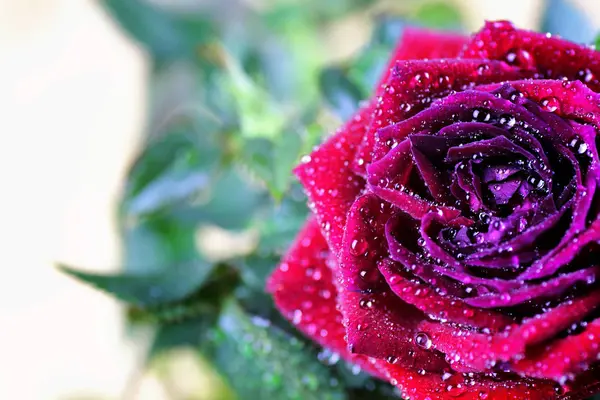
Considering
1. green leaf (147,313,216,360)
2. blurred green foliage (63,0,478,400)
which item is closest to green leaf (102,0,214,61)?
blurred green foliage (63,0,478,400)

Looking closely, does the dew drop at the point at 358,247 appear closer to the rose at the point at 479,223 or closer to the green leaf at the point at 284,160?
the rose at the point at 479,223

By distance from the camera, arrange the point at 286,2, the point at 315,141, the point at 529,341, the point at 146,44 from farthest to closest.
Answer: the point at 286,2 → the point at 146,44 → the point at 315,141 → the point at 529,341

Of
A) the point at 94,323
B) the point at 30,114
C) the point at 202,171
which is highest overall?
the point at 202,171

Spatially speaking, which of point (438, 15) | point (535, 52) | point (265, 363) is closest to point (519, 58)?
point (535, 52)

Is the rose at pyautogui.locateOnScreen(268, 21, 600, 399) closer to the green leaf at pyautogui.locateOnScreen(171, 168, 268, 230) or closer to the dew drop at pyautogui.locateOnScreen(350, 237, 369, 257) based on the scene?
the dew drop at pyautogui.locateOnScreen(350, 237, 369, 257)

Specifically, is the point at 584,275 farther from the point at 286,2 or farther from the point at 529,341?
the point at 286,2

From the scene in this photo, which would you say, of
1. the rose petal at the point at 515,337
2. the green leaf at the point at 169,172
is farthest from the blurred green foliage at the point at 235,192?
the rose petal at the point at 515,337

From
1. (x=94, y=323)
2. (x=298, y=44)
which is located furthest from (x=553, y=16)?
(x=94, y=323)
